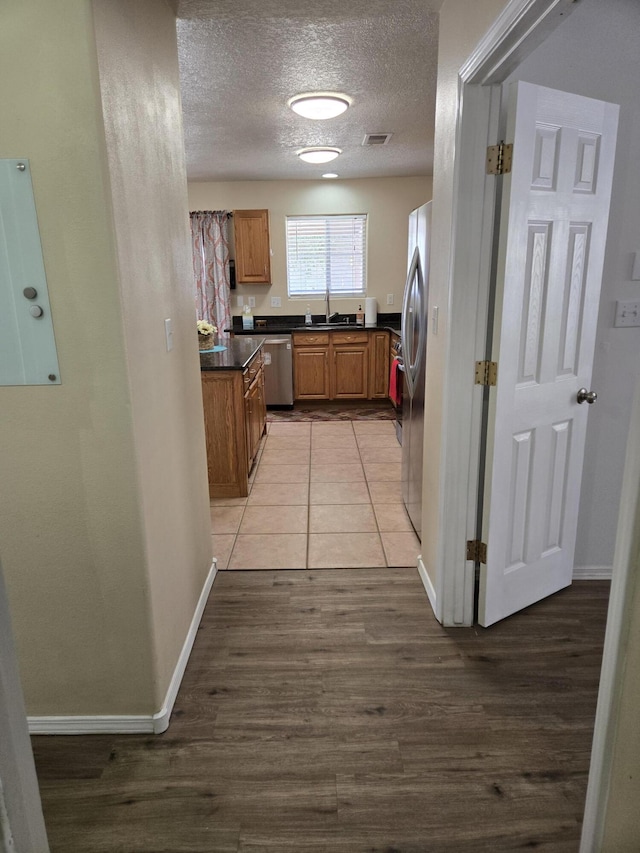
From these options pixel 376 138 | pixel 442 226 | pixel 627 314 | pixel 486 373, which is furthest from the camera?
pixel 376 138

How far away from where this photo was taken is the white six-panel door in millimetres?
1894

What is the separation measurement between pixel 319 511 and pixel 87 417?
208cm

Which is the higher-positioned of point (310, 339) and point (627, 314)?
point (627, 314)

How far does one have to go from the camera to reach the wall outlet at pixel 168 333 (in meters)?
1.92

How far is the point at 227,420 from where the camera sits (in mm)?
3570

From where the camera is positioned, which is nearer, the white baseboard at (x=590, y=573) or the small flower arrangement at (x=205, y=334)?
the white baseboard at (x=590, y=573)

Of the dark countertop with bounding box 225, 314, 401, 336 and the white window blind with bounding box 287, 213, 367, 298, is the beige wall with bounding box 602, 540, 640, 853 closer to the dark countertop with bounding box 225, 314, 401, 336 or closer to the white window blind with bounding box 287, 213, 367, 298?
the dark countertop with bounding box 225, 314, 401, 336

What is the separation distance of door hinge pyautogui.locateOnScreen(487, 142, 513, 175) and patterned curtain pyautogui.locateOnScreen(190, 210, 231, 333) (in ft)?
15.2

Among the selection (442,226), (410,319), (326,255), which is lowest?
(410,319)

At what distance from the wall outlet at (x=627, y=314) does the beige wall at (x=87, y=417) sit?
6.16ft

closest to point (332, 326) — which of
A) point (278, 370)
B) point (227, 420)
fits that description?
point (278, 370)

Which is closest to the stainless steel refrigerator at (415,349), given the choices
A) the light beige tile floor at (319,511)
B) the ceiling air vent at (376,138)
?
the light beige tile floor at (319,511)

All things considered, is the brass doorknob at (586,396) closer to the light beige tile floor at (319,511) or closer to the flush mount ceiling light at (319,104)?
the light beige tile floor at (319,511)

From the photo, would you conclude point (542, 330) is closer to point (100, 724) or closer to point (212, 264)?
point (100, 724)
